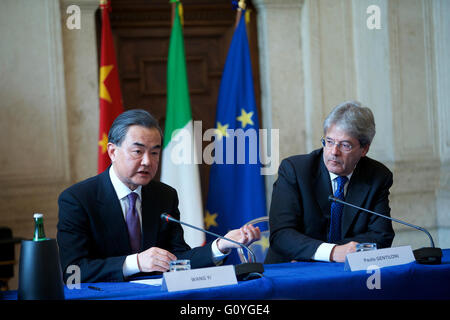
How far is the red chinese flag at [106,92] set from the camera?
4328mm

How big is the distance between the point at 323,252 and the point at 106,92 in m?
2.33

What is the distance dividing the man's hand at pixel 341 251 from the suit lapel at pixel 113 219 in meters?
0.89

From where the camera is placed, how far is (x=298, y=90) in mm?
5090

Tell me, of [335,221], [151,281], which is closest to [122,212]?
[151,281]

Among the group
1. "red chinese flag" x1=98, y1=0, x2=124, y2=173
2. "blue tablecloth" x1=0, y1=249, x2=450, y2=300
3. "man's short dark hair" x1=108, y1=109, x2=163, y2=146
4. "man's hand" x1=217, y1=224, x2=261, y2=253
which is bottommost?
"blue tablecloth" x1=0, y1=249, x2=450, y2=300

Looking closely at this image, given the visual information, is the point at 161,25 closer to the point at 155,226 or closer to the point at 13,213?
the point at 13,213

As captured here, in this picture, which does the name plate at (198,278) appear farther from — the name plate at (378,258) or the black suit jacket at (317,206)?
the black suit jacket at (317,206)

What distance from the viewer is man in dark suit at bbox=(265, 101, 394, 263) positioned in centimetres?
294

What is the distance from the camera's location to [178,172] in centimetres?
447

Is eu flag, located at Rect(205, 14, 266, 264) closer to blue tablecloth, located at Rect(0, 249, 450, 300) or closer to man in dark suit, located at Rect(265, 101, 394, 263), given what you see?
man in dark suit, located at Rect(265, 101, 394, 263)

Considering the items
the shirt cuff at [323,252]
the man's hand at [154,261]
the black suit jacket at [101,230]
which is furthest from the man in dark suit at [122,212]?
the shirt cuff at [323,252]

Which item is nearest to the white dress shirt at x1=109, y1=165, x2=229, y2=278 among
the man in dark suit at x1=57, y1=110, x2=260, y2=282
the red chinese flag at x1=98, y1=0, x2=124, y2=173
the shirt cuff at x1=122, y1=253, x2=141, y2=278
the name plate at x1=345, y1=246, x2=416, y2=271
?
the man in dark suit at x1=57, y1=110, x2=260, y2=282

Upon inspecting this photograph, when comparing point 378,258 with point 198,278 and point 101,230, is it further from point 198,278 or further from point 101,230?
point 101,230
